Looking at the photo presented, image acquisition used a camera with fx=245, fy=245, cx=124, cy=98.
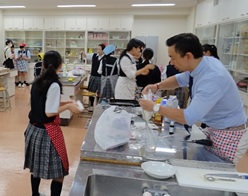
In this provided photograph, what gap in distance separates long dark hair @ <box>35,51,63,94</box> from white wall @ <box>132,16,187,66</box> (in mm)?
6585

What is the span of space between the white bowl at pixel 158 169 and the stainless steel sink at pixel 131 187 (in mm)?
30

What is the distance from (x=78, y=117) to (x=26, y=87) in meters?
3.96

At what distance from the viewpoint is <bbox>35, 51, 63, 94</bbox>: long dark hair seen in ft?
5.93

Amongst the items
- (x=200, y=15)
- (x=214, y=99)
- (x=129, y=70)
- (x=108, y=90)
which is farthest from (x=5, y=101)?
(x=200, y=15)

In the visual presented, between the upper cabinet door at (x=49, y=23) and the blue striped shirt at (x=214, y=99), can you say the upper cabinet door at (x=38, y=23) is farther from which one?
the blue striped shirt at (x=214, y=99)

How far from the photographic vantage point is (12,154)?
3127 mm

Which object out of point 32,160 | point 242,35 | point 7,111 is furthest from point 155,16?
point 32,160

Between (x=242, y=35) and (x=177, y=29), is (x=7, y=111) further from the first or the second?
(x=177, y=29)

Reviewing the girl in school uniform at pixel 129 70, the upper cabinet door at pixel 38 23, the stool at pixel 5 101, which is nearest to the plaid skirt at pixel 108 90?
the girl in school uniform at pixel 129 70

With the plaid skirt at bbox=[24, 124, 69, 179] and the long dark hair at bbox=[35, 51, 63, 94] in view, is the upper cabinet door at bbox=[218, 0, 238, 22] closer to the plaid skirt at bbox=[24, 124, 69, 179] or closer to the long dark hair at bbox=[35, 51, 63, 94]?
the long dark hair at bbox=[35, 51, 63, 94]

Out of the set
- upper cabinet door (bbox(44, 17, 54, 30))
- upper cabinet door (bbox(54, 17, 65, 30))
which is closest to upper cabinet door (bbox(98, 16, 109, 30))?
upper cabinet door (bbox(54, 17, 65, 30))

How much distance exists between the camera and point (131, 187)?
111 centimetres

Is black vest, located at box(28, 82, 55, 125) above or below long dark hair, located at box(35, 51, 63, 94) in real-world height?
below

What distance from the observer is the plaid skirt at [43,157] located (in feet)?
6.04
